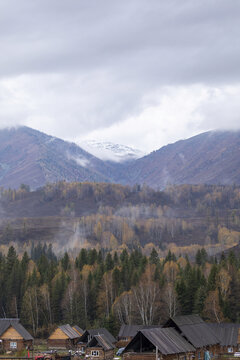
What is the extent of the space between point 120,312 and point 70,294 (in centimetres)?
1773

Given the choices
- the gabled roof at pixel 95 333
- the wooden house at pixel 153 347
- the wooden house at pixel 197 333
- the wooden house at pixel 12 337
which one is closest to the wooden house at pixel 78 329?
the gabled roof at pixel 95 333

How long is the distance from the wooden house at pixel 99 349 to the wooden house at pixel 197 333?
17.1m

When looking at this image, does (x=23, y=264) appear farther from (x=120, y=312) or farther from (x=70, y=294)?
(x=120, y=312)

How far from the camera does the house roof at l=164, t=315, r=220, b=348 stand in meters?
106

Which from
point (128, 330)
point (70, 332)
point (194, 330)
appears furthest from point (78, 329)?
point (194, 330)

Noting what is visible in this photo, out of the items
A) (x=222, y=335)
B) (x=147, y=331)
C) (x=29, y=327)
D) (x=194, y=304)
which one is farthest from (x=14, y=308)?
(x=147, y=331)

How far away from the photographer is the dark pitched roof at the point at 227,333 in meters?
122

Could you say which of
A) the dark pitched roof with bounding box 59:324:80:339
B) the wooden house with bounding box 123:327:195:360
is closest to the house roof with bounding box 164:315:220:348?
the wooden house with bounding box 123:327:195:360

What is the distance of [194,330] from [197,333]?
0.67 m

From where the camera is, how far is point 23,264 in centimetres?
19088

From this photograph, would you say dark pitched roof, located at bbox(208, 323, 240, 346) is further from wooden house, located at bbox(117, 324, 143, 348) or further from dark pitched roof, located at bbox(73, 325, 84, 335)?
dark pitched roof, located at bbox(73, 325, 84, 335)

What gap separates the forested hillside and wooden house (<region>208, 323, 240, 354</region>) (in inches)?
500

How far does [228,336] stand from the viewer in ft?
403

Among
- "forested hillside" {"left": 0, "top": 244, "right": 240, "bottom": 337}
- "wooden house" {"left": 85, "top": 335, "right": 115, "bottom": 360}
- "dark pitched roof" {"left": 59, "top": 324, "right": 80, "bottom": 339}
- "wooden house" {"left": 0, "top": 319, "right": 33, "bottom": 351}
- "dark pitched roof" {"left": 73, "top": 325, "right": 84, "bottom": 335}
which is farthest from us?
"dark pitched roof" {"left": 73, "top": 325, "right": 84, "bottom": 335}
